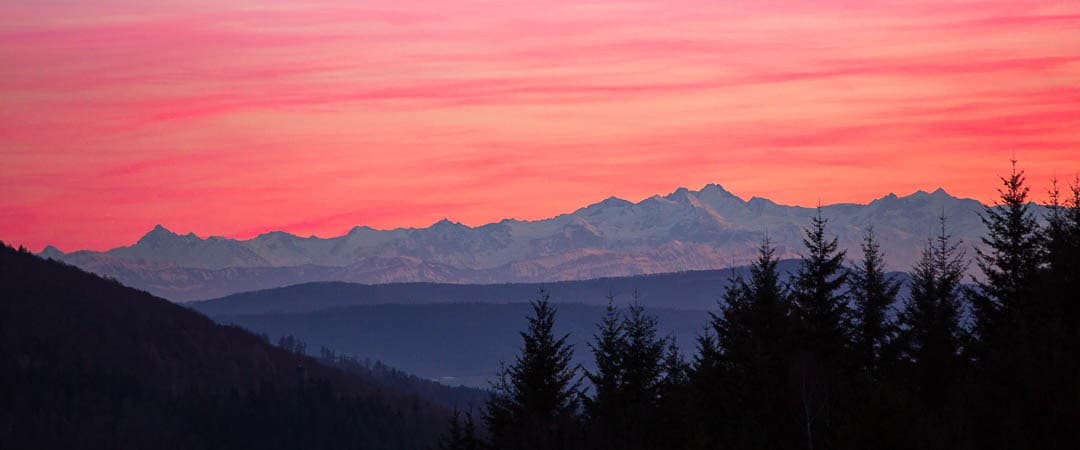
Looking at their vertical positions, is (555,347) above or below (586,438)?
above

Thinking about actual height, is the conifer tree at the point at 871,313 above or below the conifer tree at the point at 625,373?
above

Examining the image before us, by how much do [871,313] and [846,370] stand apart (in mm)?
6253

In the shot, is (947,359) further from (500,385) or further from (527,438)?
(500,385)

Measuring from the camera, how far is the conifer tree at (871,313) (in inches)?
2079

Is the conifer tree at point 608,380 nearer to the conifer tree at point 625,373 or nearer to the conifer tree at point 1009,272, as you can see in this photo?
the conifer tree at point 625,373

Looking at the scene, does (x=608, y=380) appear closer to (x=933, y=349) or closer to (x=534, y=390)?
(x=534, y=390)

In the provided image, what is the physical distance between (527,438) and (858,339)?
525 inches

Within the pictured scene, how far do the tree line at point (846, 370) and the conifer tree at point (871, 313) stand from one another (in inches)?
3.8

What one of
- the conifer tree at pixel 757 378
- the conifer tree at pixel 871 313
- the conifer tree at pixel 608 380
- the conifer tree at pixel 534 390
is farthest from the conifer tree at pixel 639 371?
the conifer tree at pixel 871 313

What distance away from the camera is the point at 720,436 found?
131ft

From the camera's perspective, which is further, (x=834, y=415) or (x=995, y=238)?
(x=995, y=238)

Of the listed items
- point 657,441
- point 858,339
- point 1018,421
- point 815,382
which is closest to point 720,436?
point 815,382

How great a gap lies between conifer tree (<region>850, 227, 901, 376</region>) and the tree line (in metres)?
0.10

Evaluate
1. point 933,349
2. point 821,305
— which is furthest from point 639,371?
point 933,349
